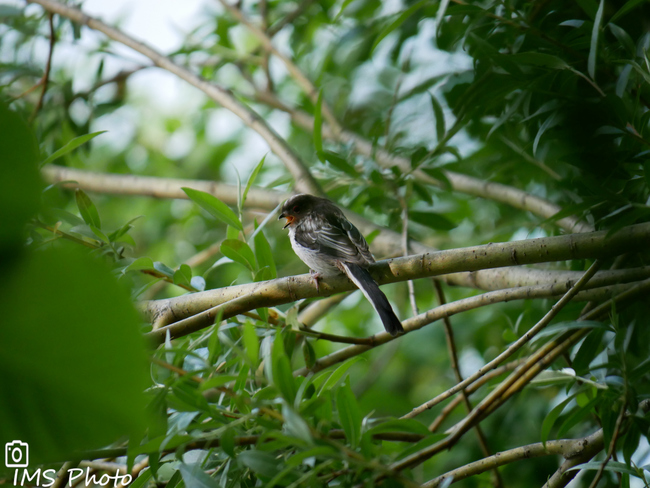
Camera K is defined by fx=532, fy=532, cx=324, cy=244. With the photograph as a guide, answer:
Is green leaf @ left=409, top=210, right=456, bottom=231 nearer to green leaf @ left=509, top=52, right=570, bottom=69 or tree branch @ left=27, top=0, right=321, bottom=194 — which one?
tree branch @ left=27, top=0, right=321, bottom=194

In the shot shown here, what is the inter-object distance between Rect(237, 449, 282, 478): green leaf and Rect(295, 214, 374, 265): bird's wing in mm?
1206

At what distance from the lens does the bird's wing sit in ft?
8.63

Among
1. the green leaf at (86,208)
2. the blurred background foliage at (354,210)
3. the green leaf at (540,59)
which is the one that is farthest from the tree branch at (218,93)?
the green leaf at (540,59)

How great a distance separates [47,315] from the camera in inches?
11.4

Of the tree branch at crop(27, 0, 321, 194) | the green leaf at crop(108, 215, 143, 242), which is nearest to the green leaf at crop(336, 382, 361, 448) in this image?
the green leaf at crop(108, 215, 143, 242)

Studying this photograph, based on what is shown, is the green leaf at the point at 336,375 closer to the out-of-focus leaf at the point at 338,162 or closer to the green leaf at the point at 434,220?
the out-of-focus leaf at the point at 338,162

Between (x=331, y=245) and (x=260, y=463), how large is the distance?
5.74 ft

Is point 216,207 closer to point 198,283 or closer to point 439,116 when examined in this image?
point 198,283

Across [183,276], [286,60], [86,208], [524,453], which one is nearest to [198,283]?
[183,276]

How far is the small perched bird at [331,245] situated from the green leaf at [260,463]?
717 mm

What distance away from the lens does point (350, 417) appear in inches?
53.6

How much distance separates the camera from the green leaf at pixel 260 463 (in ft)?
4.25

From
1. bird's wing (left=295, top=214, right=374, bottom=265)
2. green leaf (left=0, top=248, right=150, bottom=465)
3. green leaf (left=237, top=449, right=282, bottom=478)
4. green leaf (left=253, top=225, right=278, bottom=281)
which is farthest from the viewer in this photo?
bird's wing (left=295, top=214, right=374, bottom=265)

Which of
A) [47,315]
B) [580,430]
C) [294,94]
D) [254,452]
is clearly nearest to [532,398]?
[580,430]
